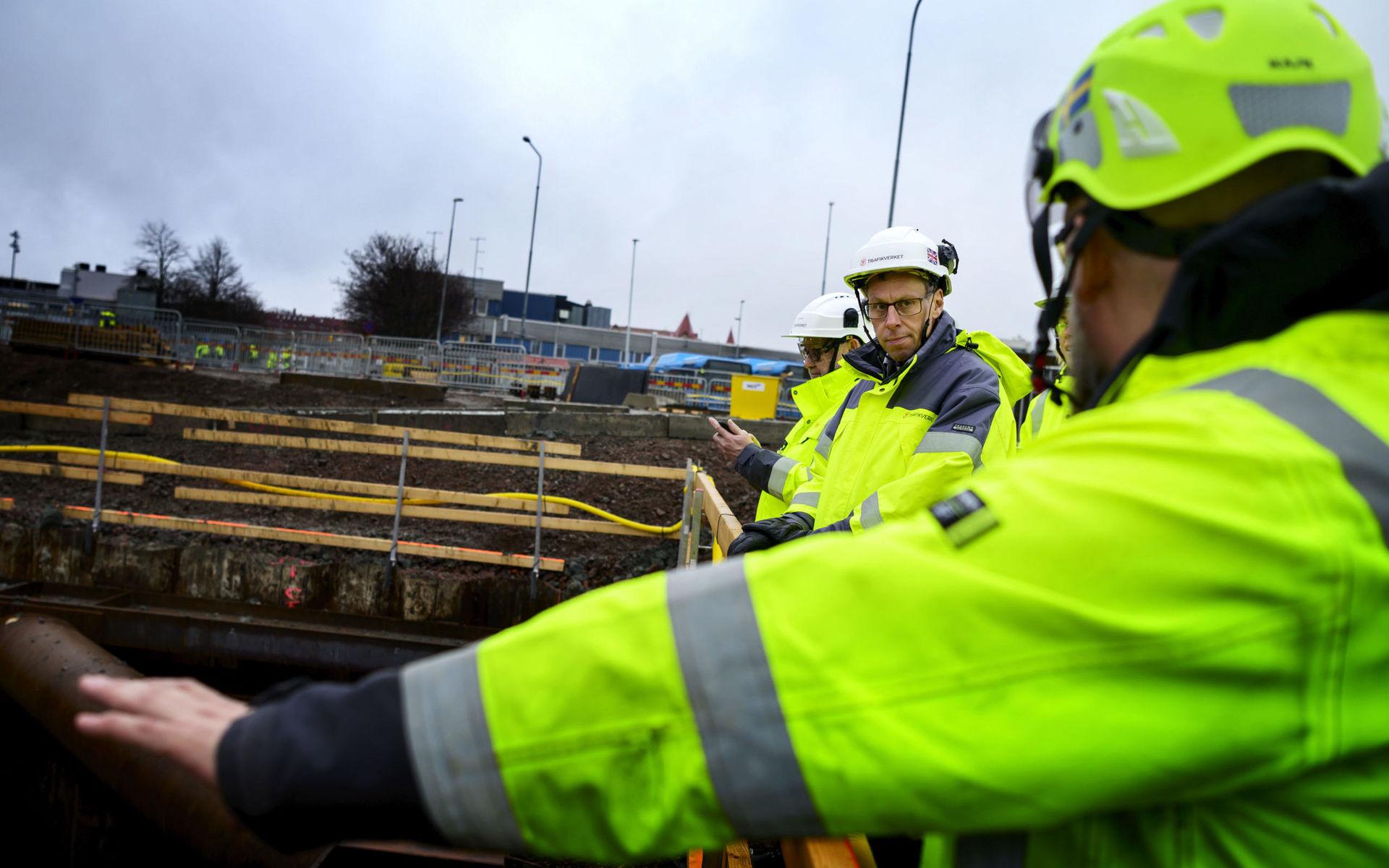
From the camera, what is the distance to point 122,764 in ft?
11.6

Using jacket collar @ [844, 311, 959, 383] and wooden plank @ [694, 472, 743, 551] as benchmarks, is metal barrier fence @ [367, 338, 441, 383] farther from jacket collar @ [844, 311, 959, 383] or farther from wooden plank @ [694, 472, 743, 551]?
jacket collar @ [844, 311, 959, 383]

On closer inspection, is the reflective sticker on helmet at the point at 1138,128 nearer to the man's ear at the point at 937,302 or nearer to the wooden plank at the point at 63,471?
the man's ear at the point at 937,302

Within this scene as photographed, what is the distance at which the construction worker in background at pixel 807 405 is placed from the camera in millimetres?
4062

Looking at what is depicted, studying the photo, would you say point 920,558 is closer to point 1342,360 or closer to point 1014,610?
point 1014,610

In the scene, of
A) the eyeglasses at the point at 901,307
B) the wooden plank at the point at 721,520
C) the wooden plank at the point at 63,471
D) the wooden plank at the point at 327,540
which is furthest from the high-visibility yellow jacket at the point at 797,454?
the wooden plank at the point at 63,471

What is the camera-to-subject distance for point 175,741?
93cm

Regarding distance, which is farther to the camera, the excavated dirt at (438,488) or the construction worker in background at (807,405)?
the excavated dirt at (438,488)

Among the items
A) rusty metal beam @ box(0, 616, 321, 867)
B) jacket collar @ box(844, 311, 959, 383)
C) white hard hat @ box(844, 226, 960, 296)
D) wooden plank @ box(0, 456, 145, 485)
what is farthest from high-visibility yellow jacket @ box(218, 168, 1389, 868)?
wooden plank @ box(0, 456, 145, 485)

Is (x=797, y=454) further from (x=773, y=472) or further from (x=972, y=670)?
Result: (x=972, y=670)

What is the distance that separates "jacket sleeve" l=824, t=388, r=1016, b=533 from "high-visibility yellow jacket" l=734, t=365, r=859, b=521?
3.30 feet

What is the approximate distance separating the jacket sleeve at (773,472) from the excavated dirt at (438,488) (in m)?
3.85

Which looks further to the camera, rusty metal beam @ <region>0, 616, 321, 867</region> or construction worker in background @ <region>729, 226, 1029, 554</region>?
rusty metal beam @ <region>0, 616, 321, 867</region>

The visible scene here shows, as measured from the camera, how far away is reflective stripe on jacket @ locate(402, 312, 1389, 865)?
2.47 feet

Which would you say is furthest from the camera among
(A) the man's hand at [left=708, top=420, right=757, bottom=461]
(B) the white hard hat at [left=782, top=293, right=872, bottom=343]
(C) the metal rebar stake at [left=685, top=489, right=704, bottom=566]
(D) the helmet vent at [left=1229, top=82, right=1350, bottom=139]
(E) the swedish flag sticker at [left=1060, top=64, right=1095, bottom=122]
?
(C) the metal rebar stake at [left=685, top=489, right=704, bottom=566]
